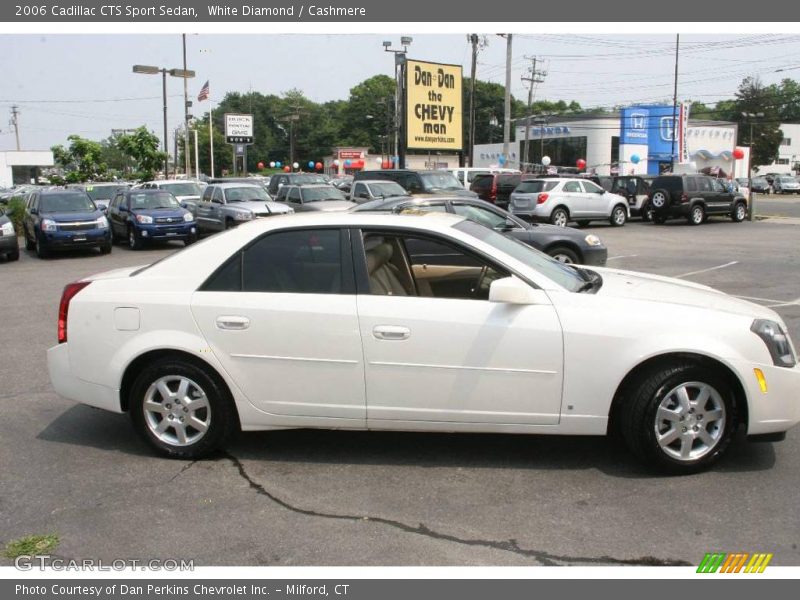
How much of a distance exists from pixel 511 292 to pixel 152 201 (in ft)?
61.1

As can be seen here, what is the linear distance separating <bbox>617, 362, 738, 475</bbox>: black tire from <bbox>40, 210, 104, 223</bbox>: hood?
57.1 ft

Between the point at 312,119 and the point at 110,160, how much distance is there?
→ 49118mm

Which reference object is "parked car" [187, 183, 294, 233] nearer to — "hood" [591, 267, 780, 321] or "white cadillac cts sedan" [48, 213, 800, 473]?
"white cadillac cts sedan" [48, 213, 800, 473]

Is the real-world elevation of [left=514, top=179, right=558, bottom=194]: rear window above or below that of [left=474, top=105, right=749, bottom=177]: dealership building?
below

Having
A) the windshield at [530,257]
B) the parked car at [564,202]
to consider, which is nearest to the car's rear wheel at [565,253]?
the windshield at [530,257]

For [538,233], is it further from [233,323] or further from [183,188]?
[183,188]

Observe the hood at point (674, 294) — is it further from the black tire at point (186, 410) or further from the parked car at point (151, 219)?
the parked car at point (151, 219)

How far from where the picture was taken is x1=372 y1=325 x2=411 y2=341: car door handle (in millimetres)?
4582

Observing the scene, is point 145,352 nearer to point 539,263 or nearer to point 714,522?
point 539,263

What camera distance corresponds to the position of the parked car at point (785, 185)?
198ft

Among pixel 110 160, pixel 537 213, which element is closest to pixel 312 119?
pixel 110 160

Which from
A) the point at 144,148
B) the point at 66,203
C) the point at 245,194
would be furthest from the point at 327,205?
the point at 144,148

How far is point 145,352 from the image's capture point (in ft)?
16.0

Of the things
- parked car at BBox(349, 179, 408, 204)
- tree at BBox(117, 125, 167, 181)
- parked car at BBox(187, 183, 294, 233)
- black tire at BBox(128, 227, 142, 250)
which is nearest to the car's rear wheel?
parked car at BBox(187, 183, 294, 233)
